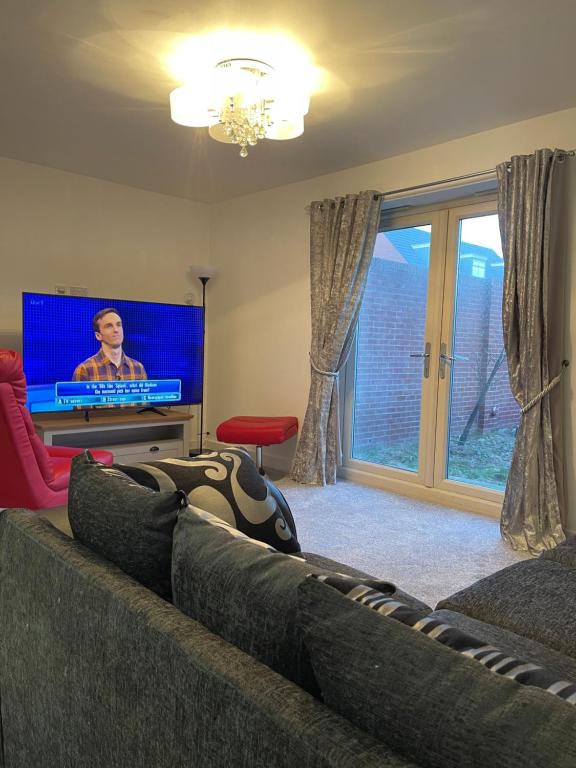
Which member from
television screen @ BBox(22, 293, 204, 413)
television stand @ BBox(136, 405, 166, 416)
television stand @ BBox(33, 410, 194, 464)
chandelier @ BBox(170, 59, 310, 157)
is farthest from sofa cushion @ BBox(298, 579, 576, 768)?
television stand @ BBox(136, 405, 166, 416)

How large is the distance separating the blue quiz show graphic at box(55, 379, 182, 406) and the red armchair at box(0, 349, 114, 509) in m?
1.75

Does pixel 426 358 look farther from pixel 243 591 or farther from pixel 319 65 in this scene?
pixel 243 591

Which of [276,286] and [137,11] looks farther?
[276,286]

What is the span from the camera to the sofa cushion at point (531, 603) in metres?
1.54

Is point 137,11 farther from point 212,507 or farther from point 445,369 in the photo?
point 445,369

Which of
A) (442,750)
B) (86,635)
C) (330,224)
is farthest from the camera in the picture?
(330,224)

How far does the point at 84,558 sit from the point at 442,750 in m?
0.85

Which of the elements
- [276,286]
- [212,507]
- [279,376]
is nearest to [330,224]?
[276,286]

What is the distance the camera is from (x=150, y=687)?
96 cm

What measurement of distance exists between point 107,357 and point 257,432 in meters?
1.43

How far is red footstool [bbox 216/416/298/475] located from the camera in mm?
4449

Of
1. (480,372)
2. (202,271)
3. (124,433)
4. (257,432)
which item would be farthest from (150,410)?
(480,372)

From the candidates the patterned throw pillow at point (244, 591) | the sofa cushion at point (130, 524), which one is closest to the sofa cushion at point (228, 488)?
the sofa cushion at point (130, 524)

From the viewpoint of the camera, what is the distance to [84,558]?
124 centimetres
